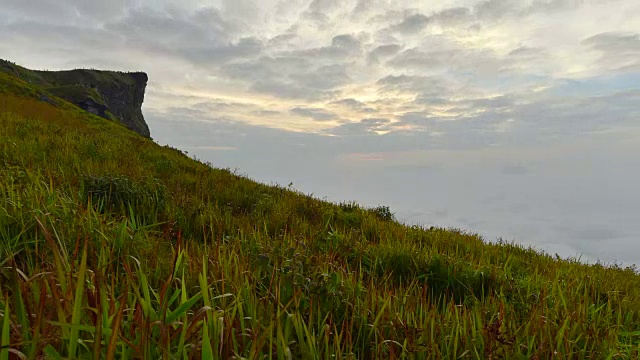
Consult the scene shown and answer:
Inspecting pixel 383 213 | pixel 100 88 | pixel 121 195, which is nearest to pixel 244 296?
pixel 121 195

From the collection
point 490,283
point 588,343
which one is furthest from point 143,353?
point 490,283

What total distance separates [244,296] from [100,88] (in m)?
178

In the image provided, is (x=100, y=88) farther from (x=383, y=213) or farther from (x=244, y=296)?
(x=244, y=296)

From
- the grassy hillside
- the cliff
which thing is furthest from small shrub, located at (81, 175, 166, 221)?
the cliff

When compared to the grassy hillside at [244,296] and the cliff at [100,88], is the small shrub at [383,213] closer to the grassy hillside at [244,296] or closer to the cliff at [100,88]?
the grassy hillside at [244,296]

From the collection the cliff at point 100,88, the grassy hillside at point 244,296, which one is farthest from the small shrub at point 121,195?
the cliff at point 100,88

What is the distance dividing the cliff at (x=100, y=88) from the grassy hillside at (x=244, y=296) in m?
109

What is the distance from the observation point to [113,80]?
531ft

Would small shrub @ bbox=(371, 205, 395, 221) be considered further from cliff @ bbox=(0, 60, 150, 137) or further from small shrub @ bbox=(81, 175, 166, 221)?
cliff @ bbox=(0, 60, 150, 137)

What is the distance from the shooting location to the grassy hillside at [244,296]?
1.94 metres

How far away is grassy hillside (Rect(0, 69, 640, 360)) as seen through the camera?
6.36 ft

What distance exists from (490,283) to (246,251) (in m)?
3.00

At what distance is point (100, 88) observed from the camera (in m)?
152

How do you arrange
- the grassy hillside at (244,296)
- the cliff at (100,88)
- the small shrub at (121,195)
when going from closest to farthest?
the grassy hillside at (244,296), the small shrub at (121,195), the cliff at (100,88)
